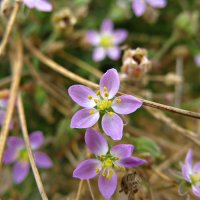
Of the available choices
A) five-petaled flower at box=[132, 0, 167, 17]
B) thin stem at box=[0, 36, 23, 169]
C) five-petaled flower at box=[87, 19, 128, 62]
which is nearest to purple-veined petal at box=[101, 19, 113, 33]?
five-petaled flower at box=[87, 19, 128, 62]

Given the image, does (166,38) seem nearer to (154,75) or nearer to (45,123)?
(154,75)

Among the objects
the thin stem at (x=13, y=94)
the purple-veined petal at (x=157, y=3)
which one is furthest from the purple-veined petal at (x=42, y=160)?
the purple-veined petal at (x=157, y=3)

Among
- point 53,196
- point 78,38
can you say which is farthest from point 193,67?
point 53,196

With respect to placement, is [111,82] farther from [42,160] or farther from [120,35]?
[120,35]

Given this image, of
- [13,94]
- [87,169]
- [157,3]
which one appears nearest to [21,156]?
[13,94]

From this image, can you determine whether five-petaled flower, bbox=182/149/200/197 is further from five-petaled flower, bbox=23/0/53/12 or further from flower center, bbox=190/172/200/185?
five-petaled flower, bbox=23/0/53/12

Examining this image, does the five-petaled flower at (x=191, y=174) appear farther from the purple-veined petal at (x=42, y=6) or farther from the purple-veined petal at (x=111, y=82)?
the purple-veined petal at (x=42, y=6)
